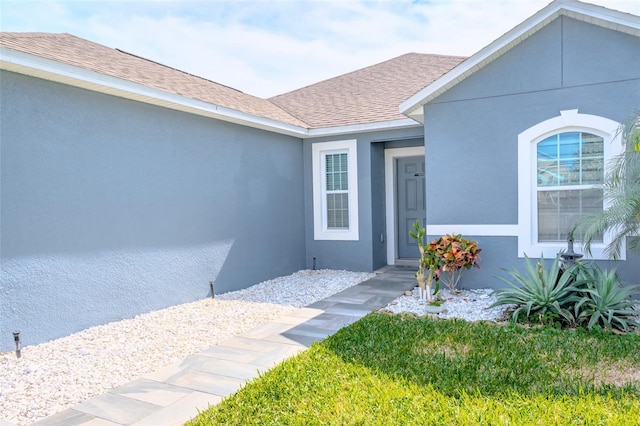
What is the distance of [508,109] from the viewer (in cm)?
689

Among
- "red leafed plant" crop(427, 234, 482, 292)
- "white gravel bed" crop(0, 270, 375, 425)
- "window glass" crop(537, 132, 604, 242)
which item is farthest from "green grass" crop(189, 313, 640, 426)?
"window glass" crop(537, 132, 604, 242)

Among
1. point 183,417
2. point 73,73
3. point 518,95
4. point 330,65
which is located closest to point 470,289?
point 518,95

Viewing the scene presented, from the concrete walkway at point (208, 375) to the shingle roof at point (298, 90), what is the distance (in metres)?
3.86


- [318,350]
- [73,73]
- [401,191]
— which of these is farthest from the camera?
[401,191]

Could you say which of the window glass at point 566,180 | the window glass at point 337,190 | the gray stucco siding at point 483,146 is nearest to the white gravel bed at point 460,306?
the gray stucco siding at point 483,146

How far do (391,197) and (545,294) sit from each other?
16.7ft

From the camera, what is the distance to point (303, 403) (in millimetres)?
3410

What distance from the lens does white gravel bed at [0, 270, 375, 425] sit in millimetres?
3766

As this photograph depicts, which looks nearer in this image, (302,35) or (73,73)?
(73,73)

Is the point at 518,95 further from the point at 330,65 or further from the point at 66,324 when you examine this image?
the point at 330,65

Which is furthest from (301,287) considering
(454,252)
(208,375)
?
(208,375)

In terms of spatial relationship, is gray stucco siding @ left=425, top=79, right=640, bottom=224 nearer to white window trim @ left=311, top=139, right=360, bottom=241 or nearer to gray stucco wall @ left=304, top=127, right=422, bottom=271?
gray stucco wall @ left=304, top=127, right=422, bottom=271

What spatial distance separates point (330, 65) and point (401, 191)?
7.80 m

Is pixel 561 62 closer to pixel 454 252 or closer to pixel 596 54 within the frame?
pixel 596 54
